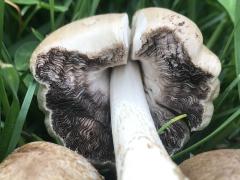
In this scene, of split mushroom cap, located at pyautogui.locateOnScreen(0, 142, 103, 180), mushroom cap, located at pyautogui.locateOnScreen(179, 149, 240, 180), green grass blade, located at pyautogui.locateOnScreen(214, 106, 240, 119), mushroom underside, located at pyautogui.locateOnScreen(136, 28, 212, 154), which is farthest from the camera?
green grass blade, located at pyautogui.locateOnScreen(214, 106, 240, 119)

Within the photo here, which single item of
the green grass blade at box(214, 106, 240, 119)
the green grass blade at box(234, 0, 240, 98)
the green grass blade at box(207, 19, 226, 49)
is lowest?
the green grass blade at box(214, 106, 240, 119)

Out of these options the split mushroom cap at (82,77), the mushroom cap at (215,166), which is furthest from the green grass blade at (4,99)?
the mushroom cap at (215,166)

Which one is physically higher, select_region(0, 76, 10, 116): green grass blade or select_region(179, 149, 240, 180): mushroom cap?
select_region(0, 76, 10, 116): green grass blade

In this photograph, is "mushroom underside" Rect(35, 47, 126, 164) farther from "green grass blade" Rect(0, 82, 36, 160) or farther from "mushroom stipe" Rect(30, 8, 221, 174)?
"green grass blade" Rect(0, 82, 36, 160)

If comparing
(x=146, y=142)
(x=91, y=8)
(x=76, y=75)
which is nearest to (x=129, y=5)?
(x=91, y=8)

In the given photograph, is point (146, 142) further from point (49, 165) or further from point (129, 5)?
point (129, 5)

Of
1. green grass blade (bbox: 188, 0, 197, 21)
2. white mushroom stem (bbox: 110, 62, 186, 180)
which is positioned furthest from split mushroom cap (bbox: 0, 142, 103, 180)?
green grass blade (bbox: 188, 0, 197, 21)

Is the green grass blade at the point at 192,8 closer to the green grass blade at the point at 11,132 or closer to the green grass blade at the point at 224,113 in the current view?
the green grass blade at the point at 224,113
